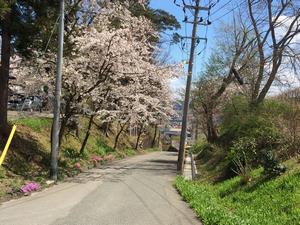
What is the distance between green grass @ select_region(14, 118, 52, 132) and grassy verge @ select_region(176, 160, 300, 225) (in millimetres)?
14851

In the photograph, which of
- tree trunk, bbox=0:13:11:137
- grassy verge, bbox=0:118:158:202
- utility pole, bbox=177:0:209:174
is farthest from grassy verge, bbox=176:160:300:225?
utility pole, bbox=177:0:209:174

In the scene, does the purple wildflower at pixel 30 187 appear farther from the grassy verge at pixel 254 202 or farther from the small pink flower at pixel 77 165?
the small pink flower at pixel 77 165

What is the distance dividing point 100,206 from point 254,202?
4.26m

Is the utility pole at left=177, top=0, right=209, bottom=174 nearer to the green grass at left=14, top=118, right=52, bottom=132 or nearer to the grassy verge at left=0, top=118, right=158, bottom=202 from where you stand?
the grassy verge at left=0, top=118, right=158, bottom=202

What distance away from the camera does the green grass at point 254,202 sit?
1039 cm

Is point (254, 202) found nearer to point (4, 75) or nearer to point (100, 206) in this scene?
point (100, 206)

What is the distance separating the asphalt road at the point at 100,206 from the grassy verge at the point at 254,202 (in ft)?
1.76

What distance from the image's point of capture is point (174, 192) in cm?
1839

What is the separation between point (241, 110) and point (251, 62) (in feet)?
23.6

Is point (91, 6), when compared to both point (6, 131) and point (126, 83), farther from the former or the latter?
point (6, 131)

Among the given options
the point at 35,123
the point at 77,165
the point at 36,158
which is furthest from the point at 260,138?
the point at 35,123

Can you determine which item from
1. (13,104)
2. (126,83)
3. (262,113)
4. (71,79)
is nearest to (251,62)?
(126,83)

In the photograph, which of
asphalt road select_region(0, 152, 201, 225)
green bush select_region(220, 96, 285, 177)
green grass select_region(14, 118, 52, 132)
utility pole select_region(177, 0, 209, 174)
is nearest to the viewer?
asphalt road select_region(0, 152, 201, 225)

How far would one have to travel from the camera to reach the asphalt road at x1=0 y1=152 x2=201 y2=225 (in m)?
10.9
